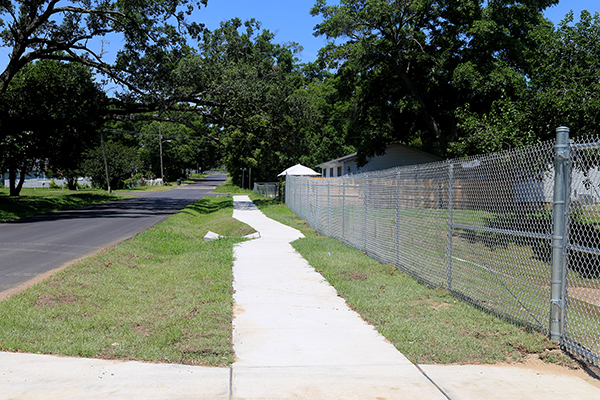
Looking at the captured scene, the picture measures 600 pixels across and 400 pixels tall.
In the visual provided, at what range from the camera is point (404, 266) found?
9.20m

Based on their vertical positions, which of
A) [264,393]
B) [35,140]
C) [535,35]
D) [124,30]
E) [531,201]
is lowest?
[264,393]

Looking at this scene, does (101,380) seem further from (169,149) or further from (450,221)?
(169,149)

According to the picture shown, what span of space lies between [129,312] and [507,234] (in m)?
5.10

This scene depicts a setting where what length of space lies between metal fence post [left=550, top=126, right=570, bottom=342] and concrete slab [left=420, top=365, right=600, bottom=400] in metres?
0.80

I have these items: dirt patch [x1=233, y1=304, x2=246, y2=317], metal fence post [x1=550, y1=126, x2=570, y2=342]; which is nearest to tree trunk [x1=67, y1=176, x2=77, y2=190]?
dirt patch [x1=233, y1=304, x2=246, y2=317]

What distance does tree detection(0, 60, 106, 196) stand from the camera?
23.6m

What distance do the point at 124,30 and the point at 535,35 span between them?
2113cm

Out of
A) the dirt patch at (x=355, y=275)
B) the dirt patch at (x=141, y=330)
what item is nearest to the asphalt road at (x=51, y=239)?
the dirt patch at (x=141, y=330)

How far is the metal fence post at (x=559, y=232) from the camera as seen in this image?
5102mm

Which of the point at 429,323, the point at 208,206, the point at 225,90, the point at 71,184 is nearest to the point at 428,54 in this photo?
the point at 225,90

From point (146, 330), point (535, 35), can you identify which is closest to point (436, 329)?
point (146, 330)

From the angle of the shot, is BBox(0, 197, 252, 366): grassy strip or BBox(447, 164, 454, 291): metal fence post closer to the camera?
BBox(0, 197, 252, 366): grassy strip

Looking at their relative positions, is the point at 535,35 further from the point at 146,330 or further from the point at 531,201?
the point at 146,330

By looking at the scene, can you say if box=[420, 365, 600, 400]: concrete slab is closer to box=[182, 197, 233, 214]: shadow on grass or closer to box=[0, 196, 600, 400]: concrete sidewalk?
box=[0, 196, 600, 400]: concrete sidewalk
